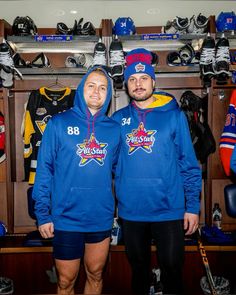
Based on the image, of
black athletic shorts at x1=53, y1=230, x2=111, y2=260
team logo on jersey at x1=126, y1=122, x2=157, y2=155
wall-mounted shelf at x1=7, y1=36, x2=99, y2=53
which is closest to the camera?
black athletic shorts at x1=53, y1=230, x2=111, y2=260

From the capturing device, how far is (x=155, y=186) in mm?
1676

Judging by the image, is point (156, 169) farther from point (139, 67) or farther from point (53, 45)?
point (53, 45)

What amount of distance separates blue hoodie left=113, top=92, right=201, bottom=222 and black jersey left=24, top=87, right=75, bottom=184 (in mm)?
1119

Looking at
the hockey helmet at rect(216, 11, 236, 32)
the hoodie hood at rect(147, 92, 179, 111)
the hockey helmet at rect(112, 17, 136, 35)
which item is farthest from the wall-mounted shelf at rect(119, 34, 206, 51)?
the hoodie hood at rect(147, 92, 179, 111)

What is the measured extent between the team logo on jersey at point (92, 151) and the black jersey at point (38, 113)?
1.13 metres

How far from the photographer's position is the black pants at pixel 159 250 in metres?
1.67

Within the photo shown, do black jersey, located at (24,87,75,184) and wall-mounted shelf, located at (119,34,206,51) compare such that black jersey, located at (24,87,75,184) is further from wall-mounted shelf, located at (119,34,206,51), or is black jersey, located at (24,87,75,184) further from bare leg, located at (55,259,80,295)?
bare leg, located at (55,259,80,295)

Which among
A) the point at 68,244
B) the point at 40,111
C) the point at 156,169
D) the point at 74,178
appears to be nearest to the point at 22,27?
the point at 40,111

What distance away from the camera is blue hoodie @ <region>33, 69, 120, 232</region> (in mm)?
1605

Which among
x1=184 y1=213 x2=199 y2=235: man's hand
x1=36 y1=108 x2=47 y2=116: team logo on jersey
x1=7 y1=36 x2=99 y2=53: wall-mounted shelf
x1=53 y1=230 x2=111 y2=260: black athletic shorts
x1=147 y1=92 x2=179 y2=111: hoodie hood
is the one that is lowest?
x1=53 y1=230 x2=111 y2=260: black athletic shorts

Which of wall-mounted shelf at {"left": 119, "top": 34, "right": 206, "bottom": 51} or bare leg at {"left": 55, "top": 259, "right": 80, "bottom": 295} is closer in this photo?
bare leg at {"left": 55, "top": 259, "right": 80, "bottom": 295}

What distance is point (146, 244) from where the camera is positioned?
5.73 feet

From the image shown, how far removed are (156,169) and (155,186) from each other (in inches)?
3.4

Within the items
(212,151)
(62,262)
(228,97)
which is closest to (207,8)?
(228,97)
